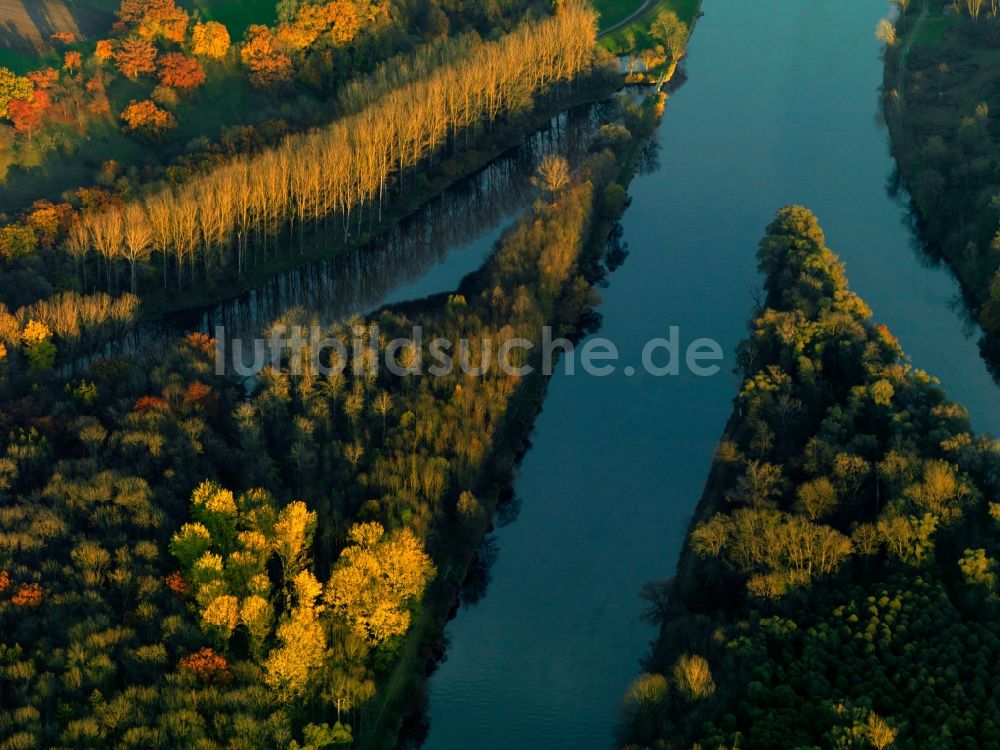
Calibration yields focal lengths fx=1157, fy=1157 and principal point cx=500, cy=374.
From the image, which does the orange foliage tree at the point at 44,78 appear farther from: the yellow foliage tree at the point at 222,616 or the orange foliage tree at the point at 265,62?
the yellow foliage tree at the point at 222,616

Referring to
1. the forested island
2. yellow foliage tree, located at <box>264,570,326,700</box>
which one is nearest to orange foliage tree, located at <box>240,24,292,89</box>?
the forested island

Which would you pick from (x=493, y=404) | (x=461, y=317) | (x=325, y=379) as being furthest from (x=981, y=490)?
(x=325, y=379)

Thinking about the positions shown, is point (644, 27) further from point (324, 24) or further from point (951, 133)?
point (951, 133)

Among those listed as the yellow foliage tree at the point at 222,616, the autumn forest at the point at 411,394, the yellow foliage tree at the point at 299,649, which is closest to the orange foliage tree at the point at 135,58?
the autumn forest at the point at 411,394

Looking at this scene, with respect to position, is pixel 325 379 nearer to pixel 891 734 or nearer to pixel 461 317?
pixel 461 317

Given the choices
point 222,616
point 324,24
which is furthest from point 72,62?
point 222,616
